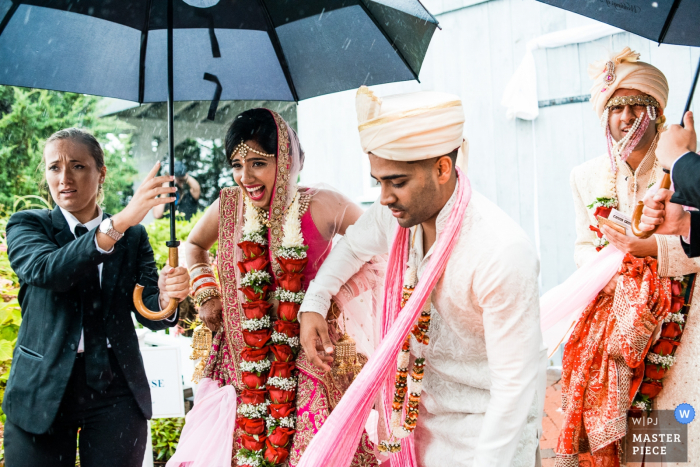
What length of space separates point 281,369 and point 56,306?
1.05m

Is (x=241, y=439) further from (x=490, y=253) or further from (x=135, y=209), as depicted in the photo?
(x=490, y=253)

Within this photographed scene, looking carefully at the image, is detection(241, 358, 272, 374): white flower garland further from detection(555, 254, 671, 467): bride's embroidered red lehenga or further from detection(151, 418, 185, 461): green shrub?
detection(151, 418, 185, 461): green shrub

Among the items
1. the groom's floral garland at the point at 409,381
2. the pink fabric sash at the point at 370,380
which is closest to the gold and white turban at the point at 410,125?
the pink fabric sash at the point at 370,380

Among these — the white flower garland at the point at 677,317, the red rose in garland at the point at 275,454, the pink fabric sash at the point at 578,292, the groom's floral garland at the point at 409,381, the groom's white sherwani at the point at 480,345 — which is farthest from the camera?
the pink fabric sash at the point at 578,292

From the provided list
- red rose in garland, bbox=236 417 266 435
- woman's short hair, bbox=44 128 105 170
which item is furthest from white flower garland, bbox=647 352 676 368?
woman's short hair, bbox=44 128 105 170

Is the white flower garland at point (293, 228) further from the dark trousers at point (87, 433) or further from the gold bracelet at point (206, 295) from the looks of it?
the dark trousers at point (87, 433)

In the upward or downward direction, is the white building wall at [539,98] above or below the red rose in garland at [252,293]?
above

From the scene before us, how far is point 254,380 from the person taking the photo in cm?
258

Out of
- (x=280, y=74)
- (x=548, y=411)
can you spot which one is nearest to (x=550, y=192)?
(x=548, y=411)

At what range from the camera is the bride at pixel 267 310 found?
252 cm

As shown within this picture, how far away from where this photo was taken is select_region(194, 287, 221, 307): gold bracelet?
9.29ft

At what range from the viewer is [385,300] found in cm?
224

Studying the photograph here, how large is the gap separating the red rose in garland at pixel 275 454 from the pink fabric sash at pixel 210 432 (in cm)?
21

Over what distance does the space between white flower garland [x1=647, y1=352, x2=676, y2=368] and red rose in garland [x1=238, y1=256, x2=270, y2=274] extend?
204 centimetres
